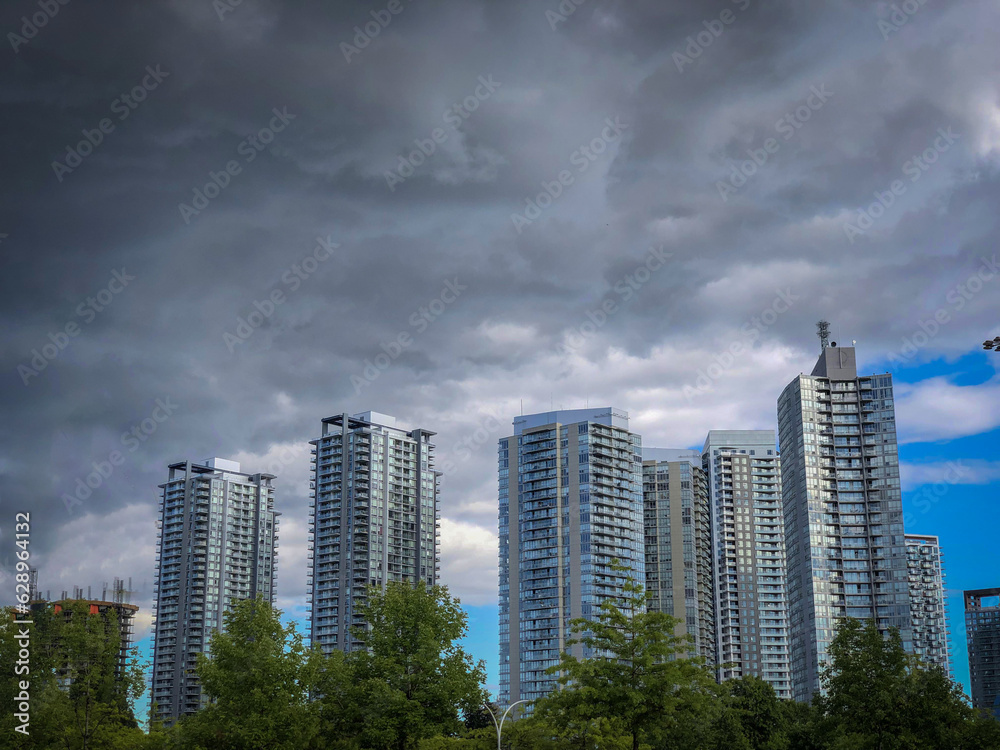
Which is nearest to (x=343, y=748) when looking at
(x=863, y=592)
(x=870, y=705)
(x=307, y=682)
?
(x=307, y=682)

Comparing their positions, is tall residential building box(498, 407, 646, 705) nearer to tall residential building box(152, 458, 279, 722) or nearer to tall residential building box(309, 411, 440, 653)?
tall residential building box(309, 411, 440, 653)

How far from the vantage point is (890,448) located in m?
152

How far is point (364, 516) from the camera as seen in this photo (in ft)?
593

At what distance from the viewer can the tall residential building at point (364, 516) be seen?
177 meters

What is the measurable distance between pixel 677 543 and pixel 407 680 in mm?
135141

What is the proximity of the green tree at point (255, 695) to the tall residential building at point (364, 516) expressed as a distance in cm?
12310

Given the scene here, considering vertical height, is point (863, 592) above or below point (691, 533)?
below

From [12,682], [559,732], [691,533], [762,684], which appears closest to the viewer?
[559,732]

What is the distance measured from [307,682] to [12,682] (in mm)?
17154

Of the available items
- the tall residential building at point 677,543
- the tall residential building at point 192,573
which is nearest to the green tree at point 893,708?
the tall residential building at point 677,543

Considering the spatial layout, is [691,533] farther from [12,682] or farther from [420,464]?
[12,682]

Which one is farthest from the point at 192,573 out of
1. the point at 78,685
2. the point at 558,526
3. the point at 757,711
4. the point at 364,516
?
the point at 78,685

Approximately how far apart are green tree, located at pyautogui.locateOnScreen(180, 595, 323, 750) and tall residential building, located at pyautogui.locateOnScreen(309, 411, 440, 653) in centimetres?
12310

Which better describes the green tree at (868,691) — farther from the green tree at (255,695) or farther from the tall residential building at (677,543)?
the tall residential building at (677,543)
